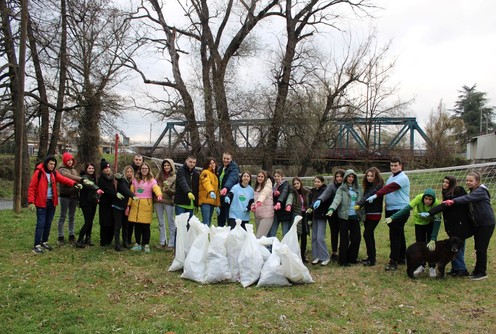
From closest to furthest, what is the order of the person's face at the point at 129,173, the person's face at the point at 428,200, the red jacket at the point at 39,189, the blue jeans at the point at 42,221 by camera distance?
the person's face at the point at 428,200
the red jacket at the point at 39,189
the blue jeans at the point at 42,221
the person's face at the point at 129,173

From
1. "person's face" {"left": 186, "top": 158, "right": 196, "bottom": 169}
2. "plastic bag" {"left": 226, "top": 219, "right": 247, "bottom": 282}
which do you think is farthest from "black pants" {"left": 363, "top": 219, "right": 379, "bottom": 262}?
"person's face" {"left": 186, "top": 158, "right": 196, "bottom": 169}

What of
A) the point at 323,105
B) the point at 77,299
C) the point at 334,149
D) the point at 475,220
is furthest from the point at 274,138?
the point at 77,299

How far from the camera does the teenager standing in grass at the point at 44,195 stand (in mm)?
6492

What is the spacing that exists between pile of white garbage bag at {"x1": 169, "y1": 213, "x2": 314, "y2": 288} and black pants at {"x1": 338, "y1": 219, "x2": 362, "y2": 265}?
3.45ft

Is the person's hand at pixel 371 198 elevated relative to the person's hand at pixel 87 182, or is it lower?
lower

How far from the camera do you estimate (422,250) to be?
5.59m

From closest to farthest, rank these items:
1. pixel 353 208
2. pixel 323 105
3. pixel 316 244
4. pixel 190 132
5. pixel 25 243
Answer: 1. pixel 353 208
2. pixel 316 244
3. pixel 25 243
4. pixel 190 132
5. pixel 323 105

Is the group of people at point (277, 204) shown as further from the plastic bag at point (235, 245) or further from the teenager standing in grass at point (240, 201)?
the plastic bag at point (235, 245)

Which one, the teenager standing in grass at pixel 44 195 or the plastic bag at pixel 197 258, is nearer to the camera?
the plastic bag at pixel 197 258

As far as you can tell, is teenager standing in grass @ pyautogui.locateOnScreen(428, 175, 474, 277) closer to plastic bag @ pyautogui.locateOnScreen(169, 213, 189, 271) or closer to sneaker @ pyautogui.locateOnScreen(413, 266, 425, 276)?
sneaker @ pyautogui.locateOnScreen(413, 266, 425, 276)

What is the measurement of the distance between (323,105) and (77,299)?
15219 millimetres

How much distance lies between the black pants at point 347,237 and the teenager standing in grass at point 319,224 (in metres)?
0.27

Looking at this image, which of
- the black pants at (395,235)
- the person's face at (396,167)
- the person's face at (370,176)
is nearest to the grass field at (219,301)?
the black pants at (395,235)

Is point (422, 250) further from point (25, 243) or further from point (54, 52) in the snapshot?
point (54, 52)
